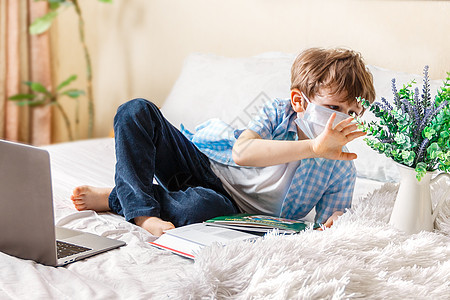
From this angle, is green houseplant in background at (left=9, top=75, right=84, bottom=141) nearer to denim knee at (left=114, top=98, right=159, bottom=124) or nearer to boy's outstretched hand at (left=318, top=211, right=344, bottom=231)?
denim knee at (left=114, top=98, right=159, bottom=124)

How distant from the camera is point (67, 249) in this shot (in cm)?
92

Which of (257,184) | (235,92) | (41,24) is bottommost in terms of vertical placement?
(257,184)

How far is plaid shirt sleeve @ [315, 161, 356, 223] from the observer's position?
3.92ft

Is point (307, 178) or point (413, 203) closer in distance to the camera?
point (413, 203)

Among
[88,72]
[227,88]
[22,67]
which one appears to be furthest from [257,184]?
[22,67]

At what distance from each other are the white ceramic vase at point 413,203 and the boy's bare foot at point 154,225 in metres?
0.45

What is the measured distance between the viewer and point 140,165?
3.79 feet

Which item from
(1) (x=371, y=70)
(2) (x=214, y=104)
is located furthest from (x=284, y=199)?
(2) (x=214, y=104)

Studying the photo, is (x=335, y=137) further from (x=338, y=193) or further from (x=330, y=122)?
(x=338, y=193)

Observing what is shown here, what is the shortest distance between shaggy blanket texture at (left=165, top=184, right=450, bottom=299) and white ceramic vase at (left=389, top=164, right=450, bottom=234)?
0.03m

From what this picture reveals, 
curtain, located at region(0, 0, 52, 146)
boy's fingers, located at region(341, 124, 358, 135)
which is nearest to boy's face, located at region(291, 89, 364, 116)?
boy's fingers, located at region(341, 124, 358, 135)

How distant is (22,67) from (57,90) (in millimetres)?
250

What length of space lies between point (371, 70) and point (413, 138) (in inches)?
17.5

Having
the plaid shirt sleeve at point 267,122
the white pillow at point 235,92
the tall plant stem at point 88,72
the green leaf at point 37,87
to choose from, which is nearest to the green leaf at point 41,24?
the tall plant stem at point 88,72
